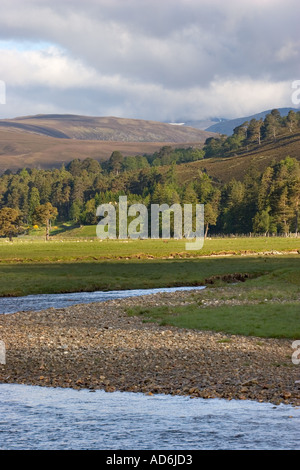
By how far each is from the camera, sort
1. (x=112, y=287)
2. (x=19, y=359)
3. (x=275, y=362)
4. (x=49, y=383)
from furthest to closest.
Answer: (x=112, y=287), (x=19, y=359), (x=275, y=362), (x=49, y=383)

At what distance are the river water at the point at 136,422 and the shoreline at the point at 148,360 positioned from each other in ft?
2.87

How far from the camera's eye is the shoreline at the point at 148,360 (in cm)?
2220

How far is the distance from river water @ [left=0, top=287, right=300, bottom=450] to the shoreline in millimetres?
874

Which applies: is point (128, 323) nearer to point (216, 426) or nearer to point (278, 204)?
point (216, 426)

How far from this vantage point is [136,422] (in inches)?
736

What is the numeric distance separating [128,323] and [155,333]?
4.77 meters

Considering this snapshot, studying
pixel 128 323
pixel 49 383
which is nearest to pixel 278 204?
pixel 128 323

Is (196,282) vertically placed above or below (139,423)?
below

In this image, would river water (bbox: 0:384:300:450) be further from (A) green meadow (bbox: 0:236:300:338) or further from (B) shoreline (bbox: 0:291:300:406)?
(A) green meadow (bbox: 0:236:300:338)

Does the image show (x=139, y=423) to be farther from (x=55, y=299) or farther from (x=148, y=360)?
(x=55, y=299)

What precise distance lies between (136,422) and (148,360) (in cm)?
765

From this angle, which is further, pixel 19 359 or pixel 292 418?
pixel 19 359

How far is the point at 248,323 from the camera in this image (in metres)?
33.8

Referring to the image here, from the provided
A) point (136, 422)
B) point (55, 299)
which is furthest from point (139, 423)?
point (55, 299)
